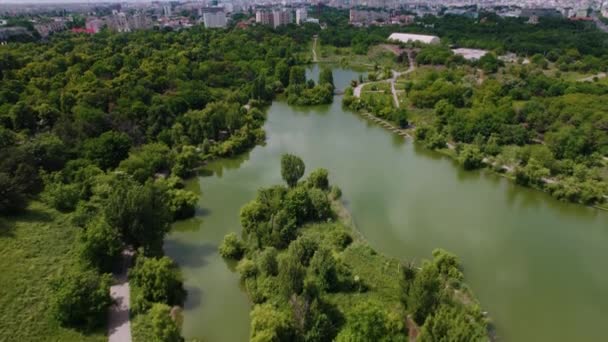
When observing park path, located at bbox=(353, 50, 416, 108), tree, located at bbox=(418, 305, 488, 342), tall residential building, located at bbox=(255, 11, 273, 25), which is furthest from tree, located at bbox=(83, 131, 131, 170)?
tall residential building, located at bbox=(255, 11, 273, 25)

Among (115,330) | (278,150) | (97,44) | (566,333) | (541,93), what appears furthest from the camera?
(97,44)

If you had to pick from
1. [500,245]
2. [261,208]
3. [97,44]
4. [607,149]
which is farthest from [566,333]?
[97,44]

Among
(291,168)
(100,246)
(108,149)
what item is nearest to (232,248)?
(100,246)

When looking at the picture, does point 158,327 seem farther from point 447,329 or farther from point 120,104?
point 120,104

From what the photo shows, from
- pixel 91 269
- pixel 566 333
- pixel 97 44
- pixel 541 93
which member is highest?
pixel 97 44

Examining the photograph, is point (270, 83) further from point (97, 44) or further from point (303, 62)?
point (97, 44)

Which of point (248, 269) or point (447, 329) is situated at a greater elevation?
point (447, 329)
